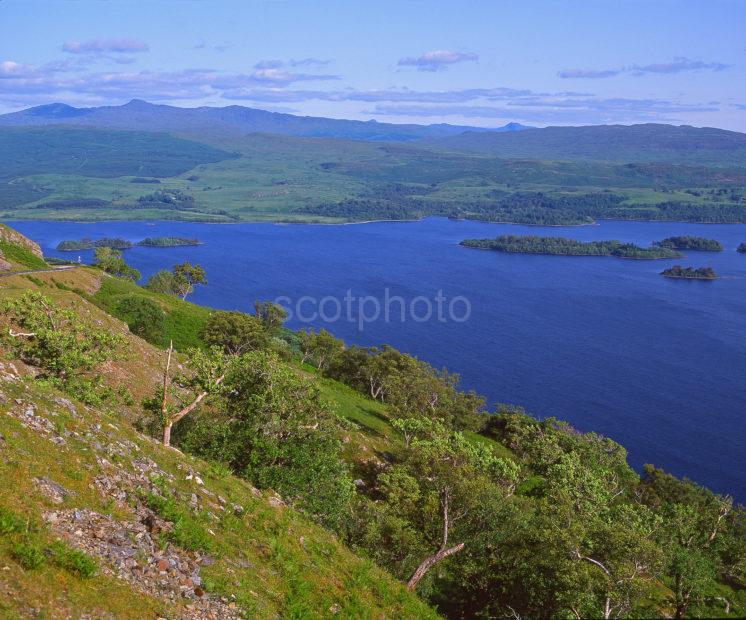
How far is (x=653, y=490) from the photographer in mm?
74000

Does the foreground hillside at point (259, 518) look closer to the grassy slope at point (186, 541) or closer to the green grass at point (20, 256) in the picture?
the grassy slope at point (186, 541)

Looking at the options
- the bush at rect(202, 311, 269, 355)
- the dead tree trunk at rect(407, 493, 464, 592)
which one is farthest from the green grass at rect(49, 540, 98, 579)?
the bush at rect(202, 311, 269, 355)

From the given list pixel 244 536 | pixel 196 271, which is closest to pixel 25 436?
pixel 244 536

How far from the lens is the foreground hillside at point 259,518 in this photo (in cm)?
1702

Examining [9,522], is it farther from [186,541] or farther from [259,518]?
[259,518]

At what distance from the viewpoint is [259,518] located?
23.3m

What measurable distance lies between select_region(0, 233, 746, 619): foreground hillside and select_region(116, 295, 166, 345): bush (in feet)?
86.7

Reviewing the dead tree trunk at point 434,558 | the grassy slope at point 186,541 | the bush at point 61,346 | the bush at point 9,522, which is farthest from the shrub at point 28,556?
the dead tree trunk at point 434,558

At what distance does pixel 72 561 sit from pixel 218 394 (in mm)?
15069

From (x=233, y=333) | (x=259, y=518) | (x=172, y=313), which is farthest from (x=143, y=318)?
(x=259, y=518)

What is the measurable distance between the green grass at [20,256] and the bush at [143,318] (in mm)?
17663

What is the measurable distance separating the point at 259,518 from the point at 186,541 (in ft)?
15.4

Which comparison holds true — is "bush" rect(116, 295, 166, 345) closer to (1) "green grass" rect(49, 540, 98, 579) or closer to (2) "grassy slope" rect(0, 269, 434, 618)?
(2) "grassy slope" rect(0, 269, 434, 618)

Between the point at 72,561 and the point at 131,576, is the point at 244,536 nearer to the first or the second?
the point at 131,576
